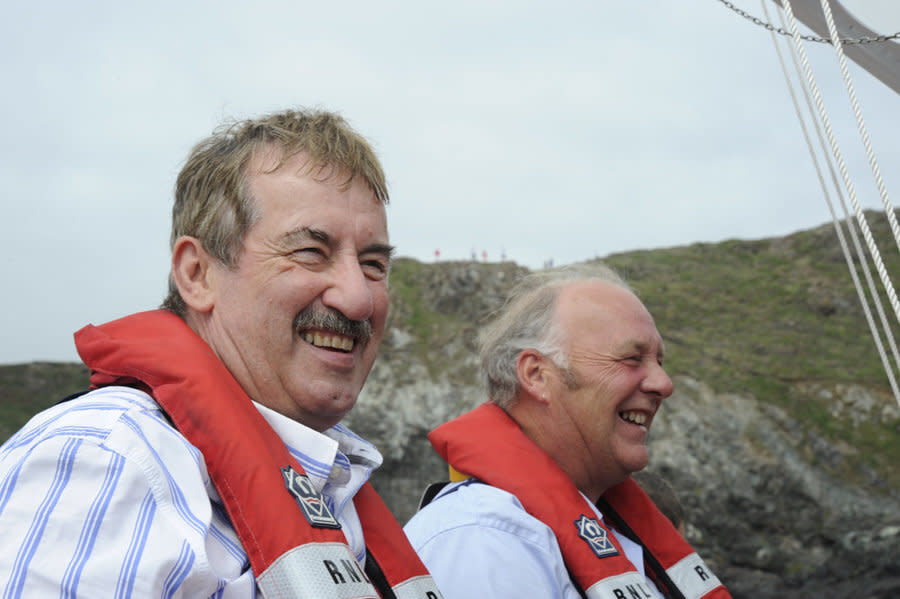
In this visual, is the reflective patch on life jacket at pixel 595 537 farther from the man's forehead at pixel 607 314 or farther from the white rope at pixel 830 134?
the white rope at pixel 830 134

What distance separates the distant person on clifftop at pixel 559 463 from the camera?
9.08ft

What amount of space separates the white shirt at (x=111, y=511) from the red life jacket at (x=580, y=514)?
159cm

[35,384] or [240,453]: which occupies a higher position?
[35,384]

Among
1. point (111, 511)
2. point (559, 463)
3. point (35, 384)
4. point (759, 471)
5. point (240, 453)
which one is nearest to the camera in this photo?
point (111, 511)

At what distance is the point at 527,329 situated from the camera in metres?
3.56

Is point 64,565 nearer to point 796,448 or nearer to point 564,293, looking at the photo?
point 564,293

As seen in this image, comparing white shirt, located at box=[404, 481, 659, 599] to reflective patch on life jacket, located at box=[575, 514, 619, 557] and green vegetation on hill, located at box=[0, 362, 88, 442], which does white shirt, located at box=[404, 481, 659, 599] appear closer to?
reflective patch on life jacket, located at box=[575, 514, 619, 557]

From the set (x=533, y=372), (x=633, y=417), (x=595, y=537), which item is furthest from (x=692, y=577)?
(x=533, y=372)

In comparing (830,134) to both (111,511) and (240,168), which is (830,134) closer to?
(240,168)

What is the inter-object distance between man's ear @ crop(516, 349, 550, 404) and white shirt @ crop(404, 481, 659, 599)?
543mm

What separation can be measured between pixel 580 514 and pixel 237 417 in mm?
1729

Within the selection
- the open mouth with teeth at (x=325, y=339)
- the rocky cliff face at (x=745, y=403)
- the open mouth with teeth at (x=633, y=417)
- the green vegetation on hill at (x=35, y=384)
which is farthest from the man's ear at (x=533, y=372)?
the green vegetation on hill at (x=35, y=384)

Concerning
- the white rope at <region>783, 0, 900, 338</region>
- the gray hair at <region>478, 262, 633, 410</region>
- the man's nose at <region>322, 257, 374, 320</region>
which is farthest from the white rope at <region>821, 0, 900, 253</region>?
the man's nose at <region>322, 257, 374, 320</region>

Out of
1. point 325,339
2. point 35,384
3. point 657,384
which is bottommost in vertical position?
point 657,384
